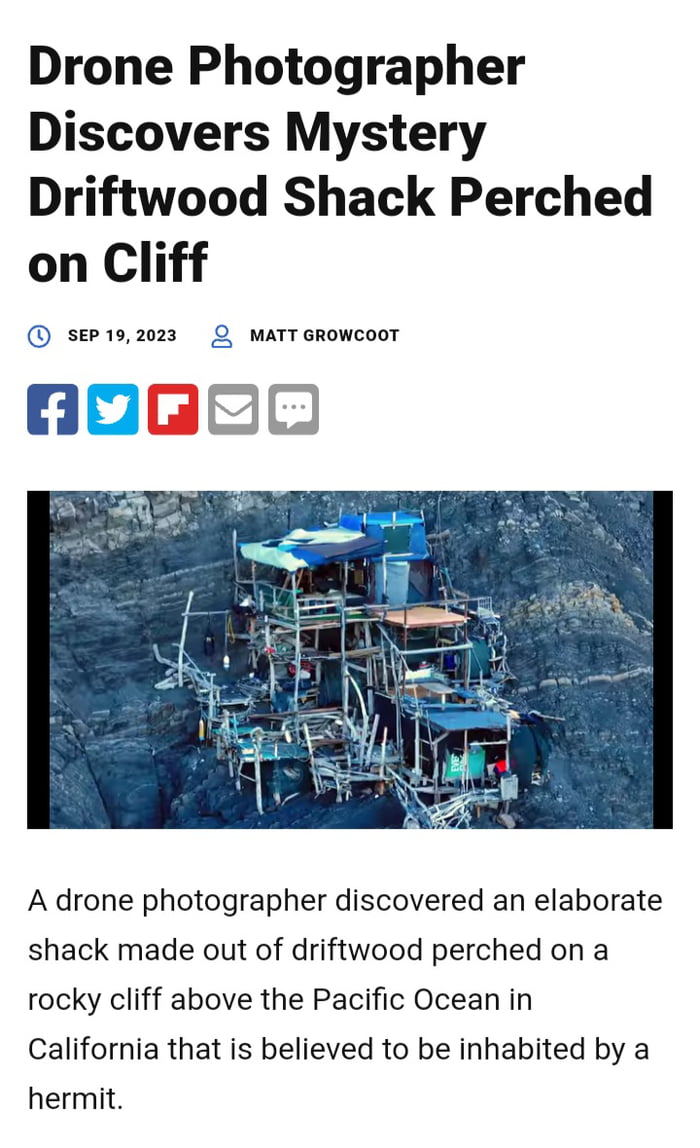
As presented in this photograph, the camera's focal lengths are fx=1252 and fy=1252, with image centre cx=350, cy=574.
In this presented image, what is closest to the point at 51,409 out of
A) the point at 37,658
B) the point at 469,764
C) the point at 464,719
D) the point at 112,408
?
the point at 112,408

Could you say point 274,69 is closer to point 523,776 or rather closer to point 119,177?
point 119,177

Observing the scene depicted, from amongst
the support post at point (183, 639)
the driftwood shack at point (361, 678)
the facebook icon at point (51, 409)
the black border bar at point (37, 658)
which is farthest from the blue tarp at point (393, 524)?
the facebook icon at point (51, 409)

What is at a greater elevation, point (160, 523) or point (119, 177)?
point (119, 177)

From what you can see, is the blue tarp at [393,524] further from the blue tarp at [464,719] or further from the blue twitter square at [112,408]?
the blue twitter square at [112,408]

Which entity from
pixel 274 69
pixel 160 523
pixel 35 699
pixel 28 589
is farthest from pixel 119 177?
pixel 160 523

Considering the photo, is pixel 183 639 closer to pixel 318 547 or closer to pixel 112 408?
pixel 318 547
